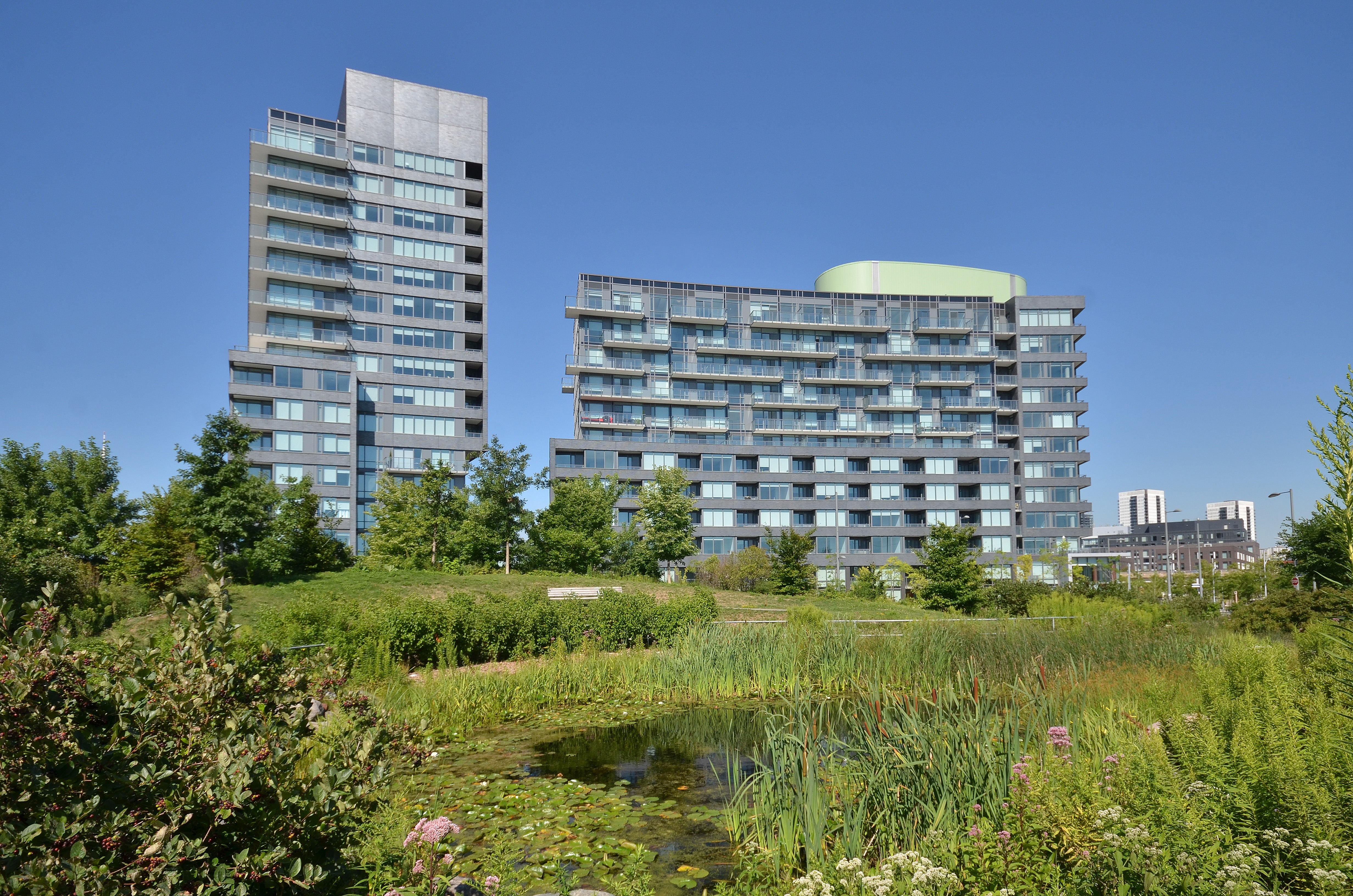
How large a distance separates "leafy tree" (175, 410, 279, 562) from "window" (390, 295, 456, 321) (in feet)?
105

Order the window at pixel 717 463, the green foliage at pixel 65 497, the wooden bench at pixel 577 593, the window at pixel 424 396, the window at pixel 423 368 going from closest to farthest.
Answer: the wooden bench at pixel 577 593
the green foliage at pixel 65 497
the window at pixel 424 396
the window at pixel 423 368
the window at pixel 717 463

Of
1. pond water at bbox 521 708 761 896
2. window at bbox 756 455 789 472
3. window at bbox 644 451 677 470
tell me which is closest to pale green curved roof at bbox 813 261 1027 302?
window at bbox 756 455 789 472

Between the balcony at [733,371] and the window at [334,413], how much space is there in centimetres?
2944

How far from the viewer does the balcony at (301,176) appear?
198 feet

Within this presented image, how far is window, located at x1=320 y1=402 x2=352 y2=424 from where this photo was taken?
57.6 meters

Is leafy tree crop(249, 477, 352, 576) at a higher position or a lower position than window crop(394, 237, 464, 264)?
lower

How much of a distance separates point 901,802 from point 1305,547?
31.6 metres

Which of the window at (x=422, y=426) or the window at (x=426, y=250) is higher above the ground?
the window at (x=426, y=250)

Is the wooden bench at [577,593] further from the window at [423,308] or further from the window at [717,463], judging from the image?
the window at [423,308]

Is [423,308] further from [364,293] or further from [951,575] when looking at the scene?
[951,575]

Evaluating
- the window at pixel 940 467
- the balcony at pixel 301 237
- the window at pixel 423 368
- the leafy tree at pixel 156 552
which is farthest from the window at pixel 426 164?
the window at pixel 940 467

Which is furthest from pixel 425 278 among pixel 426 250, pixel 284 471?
pixel 284 471

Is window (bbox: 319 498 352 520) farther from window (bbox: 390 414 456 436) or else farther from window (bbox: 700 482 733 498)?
window (bbox: 700 482 733 498)

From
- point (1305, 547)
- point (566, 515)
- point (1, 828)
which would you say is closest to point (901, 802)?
point (1, 828)
